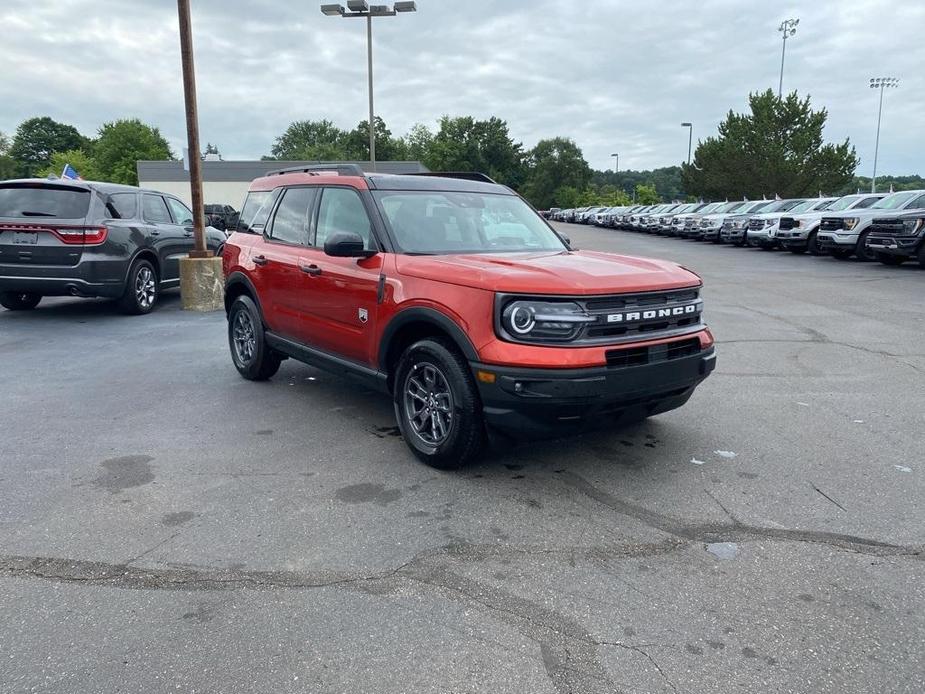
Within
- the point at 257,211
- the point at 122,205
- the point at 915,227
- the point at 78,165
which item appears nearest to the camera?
the point at 257,211

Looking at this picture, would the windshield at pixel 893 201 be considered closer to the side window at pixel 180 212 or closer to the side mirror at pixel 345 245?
the side window at pixel 180 212

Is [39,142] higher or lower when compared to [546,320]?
higher

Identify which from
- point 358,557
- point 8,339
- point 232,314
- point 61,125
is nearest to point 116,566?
point 358,557

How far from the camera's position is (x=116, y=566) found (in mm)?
3252

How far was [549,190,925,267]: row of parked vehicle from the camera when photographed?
55.4 ft

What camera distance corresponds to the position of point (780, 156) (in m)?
53.7

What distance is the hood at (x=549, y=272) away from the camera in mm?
3936

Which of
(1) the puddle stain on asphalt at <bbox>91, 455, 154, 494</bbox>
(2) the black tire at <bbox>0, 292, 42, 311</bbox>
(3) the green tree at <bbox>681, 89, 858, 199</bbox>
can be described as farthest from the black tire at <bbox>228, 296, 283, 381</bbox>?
(3) the green tree at <bbox>681, 89, 858, 199</bbox>

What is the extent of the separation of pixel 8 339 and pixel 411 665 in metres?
8.25

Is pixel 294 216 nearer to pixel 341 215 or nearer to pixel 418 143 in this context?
pixel 341 215

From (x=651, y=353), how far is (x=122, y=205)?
8772 millimetres

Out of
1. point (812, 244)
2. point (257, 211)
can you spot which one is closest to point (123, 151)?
point (812, 244)

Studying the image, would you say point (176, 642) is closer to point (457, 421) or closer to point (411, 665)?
point (411, 665)

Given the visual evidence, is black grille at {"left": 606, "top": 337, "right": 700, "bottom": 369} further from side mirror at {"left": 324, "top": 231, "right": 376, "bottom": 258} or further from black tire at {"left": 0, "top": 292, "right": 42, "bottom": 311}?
black tire at {"left": 0, "top": 292, "right": 42, "bottom": 311}
